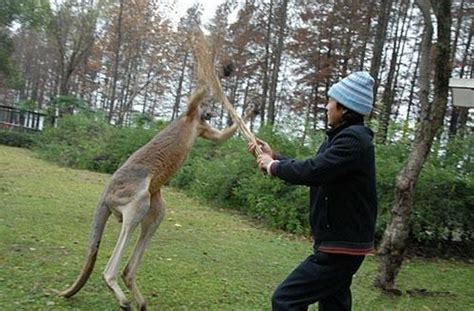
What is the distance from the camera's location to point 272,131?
1357cm

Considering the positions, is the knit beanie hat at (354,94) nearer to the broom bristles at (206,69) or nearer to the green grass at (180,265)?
the broom bristles at (206,69)

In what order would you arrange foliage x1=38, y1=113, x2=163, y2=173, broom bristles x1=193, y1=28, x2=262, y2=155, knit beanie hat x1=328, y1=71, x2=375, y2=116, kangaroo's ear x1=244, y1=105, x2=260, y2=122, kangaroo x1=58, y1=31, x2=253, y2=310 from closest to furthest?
knit beanie hat x1=328, y1=71, x2=375, y2=116, kangaroo x1=58, y1=31, x2=253, y2=310, broom bristles x1=193, y1=28, x2=262, y2=155, kangaroo's ear x1=244, y1=105, x2=260, y2=122, foliage x1=38, y1=113, x2=163, y2=173

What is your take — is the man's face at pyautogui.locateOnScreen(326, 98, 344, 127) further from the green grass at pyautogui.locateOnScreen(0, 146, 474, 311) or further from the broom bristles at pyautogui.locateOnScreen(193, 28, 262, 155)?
the green grass at pyautogui.locateOnScreen(0, 146, 474, 311)

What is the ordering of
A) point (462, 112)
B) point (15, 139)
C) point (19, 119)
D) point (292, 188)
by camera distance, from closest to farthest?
point (292, 188)
point (462, 112)
point (15, 139)
point (19, 119)

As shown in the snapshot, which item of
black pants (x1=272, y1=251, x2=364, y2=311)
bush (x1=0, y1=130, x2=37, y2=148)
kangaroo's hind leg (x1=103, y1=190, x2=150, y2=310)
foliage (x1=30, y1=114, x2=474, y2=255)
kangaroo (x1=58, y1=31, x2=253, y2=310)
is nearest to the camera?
black pants (x1=272, y1=251, x2=364, y2=311)

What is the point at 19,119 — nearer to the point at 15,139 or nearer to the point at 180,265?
the point at 15,139

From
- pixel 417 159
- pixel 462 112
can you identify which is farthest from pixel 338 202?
pixel 462 112

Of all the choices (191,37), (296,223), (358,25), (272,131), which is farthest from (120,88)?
(191,37)

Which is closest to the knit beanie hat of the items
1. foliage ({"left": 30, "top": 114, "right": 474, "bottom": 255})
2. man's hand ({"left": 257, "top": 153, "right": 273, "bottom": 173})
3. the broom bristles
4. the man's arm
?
the man's arm

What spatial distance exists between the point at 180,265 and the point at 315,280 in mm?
3711

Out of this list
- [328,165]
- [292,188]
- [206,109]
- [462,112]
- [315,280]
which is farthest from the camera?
[462,112]

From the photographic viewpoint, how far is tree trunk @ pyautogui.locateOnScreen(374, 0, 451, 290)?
21.8ft

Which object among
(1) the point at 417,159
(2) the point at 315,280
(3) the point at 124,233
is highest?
(1) the point at 417,159

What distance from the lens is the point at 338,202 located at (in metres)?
3.36
